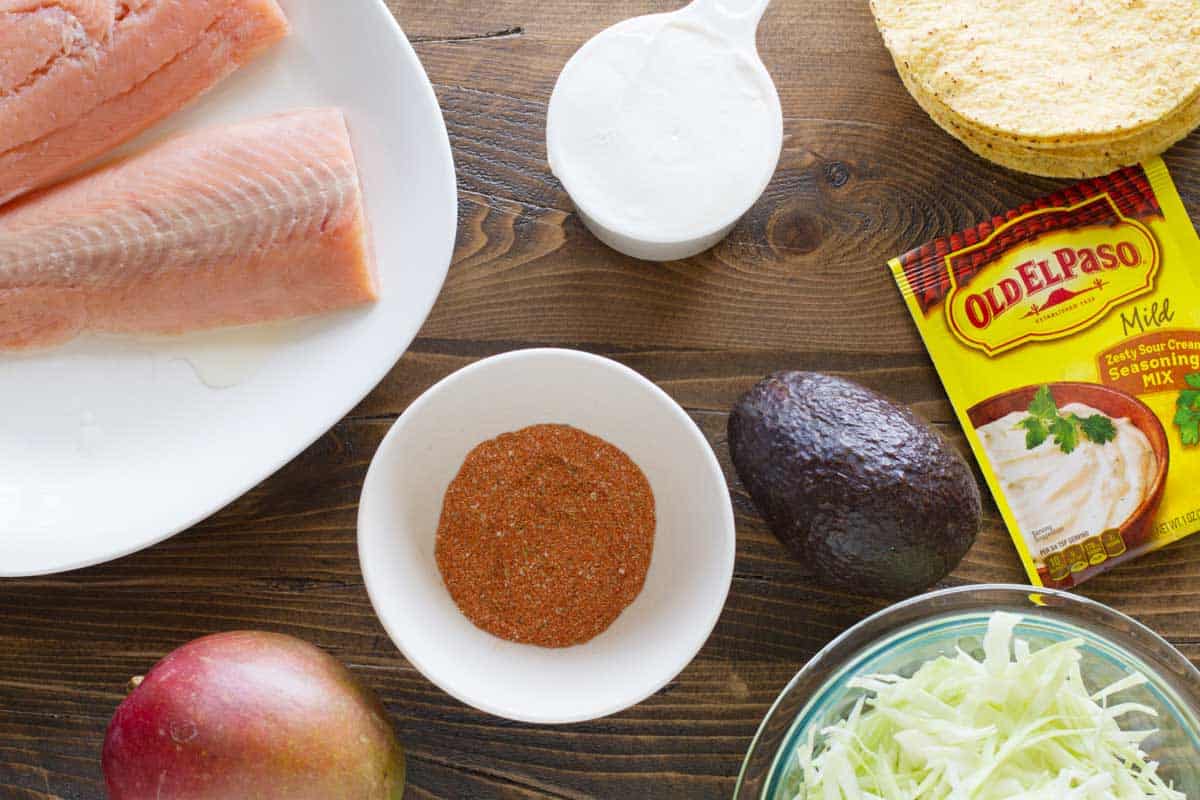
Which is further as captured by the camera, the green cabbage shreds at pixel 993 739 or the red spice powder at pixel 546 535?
the red spice powder at pixel 546 535

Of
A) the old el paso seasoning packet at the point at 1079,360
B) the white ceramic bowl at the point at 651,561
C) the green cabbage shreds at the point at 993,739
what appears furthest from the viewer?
the old el paso seasoning packet at the point at 1079,360

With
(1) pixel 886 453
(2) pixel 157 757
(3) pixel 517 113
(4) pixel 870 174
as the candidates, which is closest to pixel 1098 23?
(4) pixel 870 174

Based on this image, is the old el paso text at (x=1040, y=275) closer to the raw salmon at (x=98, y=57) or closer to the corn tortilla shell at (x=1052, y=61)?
the corn tortilla shell at (x=1052, y=61)

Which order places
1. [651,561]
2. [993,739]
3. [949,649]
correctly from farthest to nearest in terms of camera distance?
[651,561]
[949,649]
[993,739]

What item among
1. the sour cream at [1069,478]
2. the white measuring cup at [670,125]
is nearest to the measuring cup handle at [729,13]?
the white measuring cup at [670,125]

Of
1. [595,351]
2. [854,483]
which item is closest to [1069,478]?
[854,483]

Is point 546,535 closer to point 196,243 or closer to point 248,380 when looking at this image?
point 248,380
